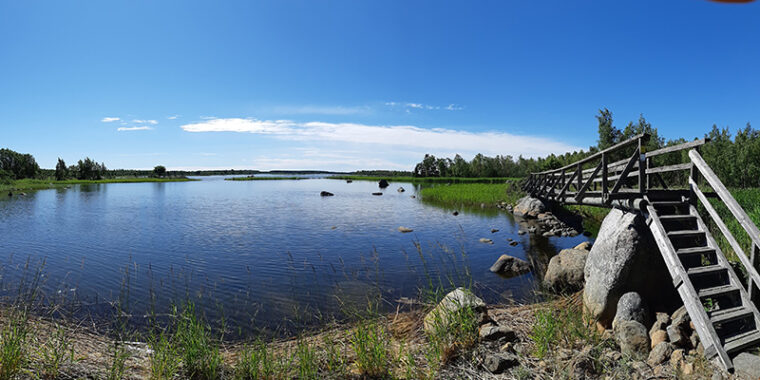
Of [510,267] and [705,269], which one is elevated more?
[705,269]

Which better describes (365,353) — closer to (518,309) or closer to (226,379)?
(226,379)

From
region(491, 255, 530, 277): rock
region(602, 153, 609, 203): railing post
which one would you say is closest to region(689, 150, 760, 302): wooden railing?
region(602, 153, 609, 203): railing post

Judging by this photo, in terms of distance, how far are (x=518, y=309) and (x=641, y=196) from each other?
3.83 metres

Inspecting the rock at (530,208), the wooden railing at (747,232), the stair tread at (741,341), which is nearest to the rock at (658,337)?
the stair tread at (741,341)

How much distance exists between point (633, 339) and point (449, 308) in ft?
9.89

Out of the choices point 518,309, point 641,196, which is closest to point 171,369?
point 518,309

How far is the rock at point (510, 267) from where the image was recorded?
44.4 ft

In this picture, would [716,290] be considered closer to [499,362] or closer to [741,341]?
[741,341]

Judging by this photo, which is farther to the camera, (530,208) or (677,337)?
(530,208)

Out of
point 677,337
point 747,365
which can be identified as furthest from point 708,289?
point 747,365

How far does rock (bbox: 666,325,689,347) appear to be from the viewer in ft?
19.0

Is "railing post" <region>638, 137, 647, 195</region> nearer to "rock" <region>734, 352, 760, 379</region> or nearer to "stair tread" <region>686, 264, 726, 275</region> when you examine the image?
"stair tread" <region>686, 264, 726, 275</region>

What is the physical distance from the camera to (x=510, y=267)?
13773 mm

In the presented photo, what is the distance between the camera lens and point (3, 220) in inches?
1066
